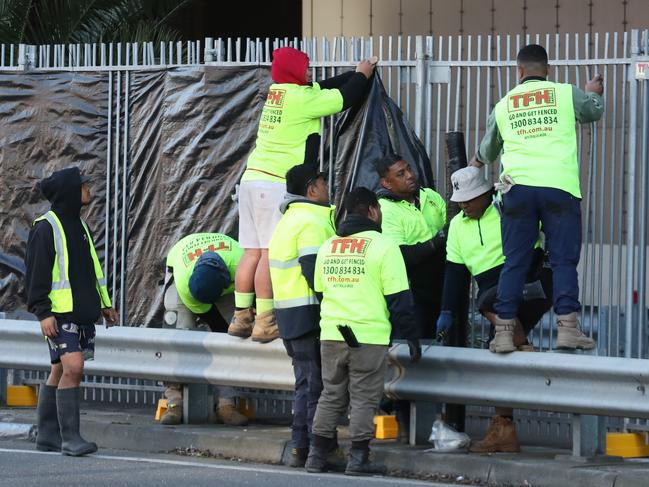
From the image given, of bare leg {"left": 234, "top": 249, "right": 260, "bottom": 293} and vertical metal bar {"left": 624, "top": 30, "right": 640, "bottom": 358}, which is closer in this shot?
vertical metal bar {"left": 624, "top": 30, "right": 640, "bottom": 358}

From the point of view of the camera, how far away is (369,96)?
10.6m

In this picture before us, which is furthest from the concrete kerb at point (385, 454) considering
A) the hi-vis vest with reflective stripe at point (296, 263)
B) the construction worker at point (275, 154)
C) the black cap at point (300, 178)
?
the black cap at point (300, 178)

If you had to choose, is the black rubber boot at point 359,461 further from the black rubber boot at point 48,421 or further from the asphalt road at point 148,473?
the black rubber boot at point 48,421

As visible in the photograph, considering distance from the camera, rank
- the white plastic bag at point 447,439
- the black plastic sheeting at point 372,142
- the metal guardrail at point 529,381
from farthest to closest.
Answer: the black plastic sheeting at point 372,142
the white plastic bag at point 447,439
the metal guardrail at point 529,381

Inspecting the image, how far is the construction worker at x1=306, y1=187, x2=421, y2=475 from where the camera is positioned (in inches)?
345

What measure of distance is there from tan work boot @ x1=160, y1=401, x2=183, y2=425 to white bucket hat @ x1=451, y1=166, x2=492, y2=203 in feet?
8.90

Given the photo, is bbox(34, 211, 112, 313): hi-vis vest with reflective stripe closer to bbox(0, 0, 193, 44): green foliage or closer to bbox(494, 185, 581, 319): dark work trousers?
bbox(494, 185, 581, 319): dark work trousers

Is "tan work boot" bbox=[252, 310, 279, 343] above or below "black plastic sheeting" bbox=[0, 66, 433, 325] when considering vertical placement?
below

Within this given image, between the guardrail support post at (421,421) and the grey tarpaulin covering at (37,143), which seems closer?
the guardrail support post at (421,421)

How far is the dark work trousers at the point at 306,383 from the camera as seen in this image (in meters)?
9.23

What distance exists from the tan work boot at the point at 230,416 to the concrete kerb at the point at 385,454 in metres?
0.12

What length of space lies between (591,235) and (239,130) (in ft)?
10.0

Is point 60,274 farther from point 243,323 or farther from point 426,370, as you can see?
point 426,370

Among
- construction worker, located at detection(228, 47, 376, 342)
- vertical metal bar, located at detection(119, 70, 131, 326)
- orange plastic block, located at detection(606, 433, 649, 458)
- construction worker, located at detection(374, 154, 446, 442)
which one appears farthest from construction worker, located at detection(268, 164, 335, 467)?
vertical metal bar, located at detection(119, 70, 131, 326)
